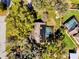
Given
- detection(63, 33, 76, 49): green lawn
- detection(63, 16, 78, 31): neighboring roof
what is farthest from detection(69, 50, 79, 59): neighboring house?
detection(63, 16, 78, 31): neighboring roof

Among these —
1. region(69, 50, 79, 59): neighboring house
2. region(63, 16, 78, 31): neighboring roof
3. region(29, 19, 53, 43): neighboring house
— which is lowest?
region(69, 50, 79, 59): neighboring house

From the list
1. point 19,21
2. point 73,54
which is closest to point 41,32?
point 19,21

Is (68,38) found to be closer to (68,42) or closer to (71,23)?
(68,42)

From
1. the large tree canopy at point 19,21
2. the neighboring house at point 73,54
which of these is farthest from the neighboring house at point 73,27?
the large tree canopy at point 19,21

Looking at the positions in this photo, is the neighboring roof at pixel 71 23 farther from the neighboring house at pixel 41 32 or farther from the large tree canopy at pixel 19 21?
the large tree canopy at pixel 19 21

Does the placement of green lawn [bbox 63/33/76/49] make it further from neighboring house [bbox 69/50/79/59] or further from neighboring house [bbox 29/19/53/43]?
neighboring house [bbox 29/19/53/43]

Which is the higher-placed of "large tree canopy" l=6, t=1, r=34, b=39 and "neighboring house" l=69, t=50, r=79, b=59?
"large tree canopy" l=6, t=1, r=34, b=39
